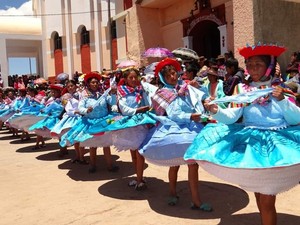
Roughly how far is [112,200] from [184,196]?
947 millimetres

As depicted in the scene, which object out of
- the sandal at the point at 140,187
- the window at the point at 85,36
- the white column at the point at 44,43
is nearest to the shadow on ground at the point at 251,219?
the sandal at the point at 140,187

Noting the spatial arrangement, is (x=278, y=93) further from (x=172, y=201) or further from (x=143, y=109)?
(x=143, y=109)

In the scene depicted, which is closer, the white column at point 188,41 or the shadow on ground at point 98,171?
the shadow on ground at point 98,171

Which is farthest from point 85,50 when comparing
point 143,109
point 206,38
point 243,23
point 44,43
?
point 143,109

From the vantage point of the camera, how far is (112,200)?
4.87 metres

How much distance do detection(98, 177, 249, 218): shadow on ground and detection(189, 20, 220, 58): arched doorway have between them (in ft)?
32.3

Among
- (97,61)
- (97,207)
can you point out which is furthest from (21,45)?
(97,207)

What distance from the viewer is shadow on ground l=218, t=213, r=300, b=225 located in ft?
12.4

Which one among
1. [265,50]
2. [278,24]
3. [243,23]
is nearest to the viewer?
[265,50]

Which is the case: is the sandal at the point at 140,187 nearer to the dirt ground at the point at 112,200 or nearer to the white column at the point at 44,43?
the dirt ground at the point at 112,200

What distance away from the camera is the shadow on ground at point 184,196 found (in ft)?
13.7

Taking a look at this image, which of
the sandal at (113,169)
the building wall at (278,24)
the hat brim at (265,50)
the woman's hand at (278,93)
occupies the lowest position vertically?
the sandal at (113,169)

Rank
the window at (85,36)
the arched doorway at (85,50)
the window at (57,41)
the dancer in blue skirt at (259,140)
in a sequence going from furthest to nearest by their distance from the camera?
the window at (57,41) < the window at (85,36) < the arched doorway at (85,50) < the dancer in blue skirt at (259,140)

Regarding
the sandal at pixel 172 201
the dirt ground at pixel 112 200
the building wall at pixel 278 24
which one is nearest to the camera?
the dirt ground at pixel 112 200
